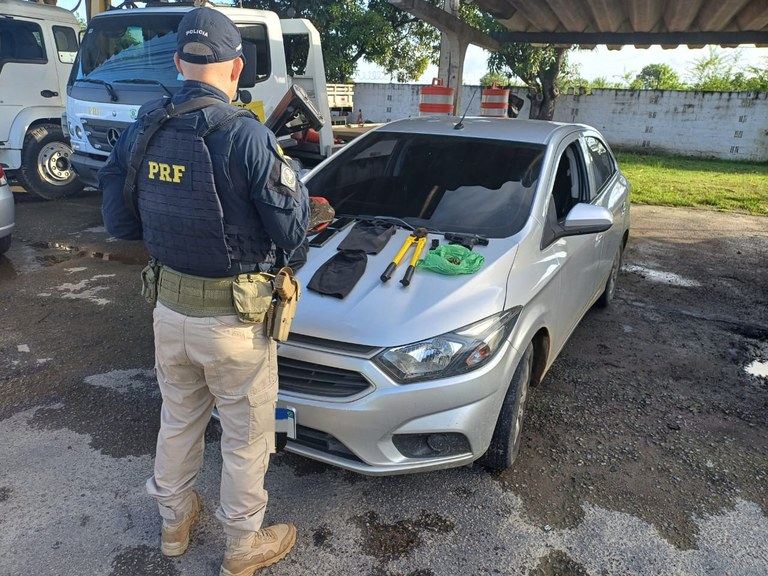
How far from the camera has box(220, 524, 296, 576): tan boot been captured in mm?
2088

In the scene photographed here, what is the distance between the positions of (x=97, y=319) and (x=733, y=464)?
421cm

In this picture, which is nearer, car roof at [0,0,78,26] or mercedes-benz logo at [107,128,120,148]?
mercedes-benz logo at [107,128,120,148]

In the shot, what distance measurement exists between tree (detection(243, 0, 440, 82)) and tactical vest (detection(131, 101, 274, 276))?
634 inches

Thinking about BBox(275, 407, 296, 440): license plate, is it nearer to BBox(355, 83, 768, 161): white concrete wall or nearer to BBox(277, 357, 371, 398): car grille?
BBox(277, 357, 371, 398): car grille

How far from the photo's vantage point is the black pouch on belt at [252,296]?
6.12 ft

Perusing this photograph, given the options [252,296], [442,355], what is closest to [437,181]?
[442,355]

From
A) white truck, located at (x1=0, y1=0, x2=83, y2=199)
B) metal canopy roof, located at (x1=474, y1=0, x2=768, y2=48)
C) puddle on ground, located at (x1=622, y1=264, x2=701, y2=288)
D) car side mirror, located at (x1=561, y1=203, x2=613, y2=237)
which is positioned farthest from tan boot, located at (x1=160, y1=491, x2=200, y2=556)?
metal canopy roof, located at (x1=474, y1=0, x2=768, y2=48)

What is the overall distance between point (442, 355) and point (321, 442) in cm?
62

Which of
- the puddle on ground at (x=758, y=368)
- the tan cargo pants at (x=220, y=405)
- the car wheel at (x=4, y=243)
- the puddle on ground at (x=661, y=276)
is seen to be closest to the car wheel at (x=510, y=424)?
the tan cargo pants at (x=220, y=405)

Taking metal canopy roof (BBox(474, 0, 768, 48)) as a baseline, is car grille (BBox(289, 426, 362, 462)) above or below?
below

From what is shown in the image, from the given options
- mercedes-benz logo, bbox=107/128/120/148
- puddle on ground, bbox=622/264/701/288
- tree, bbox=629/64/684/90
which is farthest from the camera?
tree, bbox=629/64/684/90

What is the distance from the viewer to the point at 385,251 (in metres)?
2.84

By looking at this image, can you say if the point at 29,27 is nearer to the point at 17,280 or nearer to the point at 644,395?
the point at 17,280

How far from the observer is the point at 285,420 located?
2336mm
